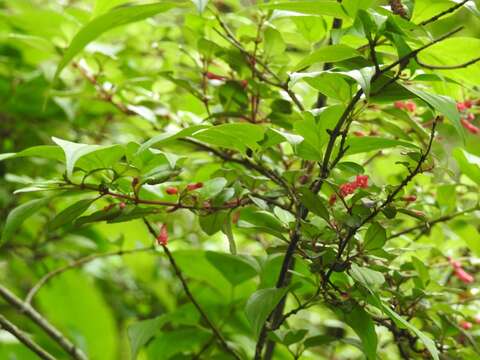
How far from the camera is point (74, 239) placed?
1.27 metres

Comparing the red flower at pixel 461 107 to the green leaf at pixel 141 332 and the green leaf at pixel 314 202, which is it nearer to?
the green leaf at pixel 314 202

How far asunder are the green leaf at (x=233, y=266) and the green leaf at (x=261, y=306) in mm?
200

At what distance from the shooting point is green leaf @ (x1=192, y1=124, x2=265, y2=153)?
0.52m

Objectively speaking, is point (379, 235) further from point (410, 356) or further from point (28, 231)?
point (28, 231)

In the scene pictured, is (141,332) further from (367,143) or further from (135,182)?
(367,143)

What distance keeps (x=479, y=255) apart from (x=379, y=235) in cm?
28

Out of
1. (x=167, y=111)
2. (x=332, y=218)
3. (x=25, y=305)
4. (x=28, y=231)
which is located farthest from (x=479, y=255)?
(x=28, y=231)

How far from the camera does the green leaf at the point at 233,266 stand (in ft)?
2.60

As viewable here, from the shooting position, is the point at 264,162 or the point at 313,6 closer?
the point at 313,6

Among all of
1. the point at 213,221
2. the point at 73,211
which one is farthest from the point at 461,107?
the point at 73,211

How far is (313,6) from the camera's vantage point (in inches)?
20.4

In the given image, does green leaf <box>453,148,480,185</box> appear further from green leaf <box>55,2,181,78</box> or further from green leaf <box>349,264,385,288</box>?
green leaf <box>55,2,181,78</box>

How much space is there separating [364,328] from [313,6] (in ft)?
0.90

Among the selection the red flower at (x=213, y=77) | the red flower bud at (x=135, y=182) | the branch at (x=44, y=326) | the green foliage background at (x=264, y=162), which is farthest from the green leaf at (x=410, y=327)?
the branch at (x=44, y=326)
